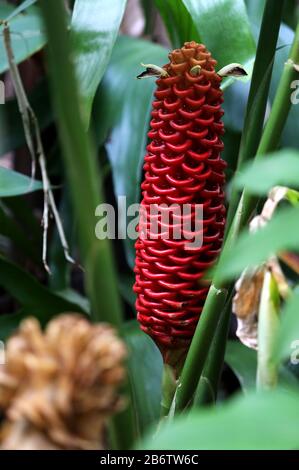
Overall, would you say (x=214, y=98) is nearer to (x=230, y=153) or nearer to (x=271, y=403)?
(x=271, y=403)

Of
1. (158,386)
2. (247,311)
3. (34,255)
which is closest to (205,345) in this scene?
(247,311)

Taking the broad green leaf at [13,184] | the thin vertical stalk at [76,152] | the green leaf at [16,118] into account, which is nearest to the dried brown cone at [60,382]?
the thin vertical stalk at [76,152]

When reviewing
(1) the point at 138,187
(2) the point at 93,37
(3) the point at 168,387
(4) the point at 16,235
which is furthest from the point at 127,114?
(3) the point at 168,387

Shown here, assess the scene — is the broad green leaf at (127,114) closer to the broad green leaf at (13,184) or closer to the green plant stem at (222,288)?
the broad green leaf at (13,184)

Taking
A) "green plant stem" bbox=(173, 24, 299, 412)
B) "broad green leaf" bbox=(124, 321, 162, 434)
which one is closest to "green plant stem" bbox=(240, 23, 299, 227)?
"green plant stem" bbox=(173, 24, 299, 412)

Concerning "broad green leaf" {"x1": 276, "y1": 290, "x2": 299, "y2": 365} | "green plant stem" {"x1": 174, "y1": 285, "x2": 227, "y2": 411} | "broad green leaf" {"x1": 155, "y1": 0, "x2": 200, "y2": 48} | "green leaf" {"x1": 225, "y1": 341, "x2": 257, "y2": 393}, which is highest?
"broad green leaf" {"x1": 155, "y1": 0, "x2": 200, "y2": 48}

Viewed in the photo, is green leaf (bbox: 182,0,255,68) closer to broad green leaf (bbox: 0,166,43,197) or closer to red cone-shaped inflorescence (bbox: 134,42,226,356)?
red cone-shaped inflorescence (bbox: 134,42,226,356)
